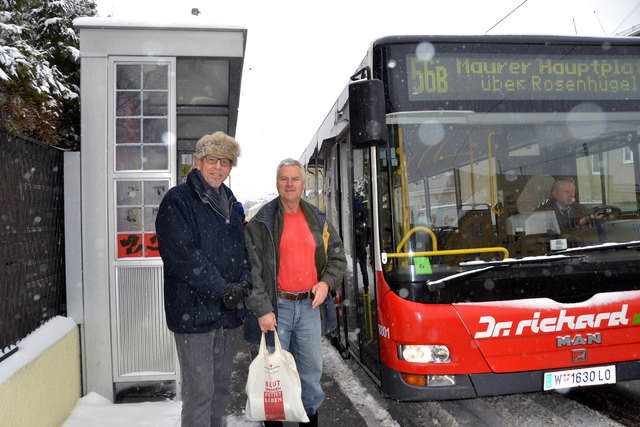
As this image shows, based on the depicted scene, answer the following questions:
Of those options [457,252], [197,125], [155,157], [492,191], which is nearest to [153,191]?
[155,157]

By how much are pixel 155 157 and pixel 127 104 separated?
550 millimetres

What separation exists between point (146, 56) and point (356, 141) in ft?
7.58

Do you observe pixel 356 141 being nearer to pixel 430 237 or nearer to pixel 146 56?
pixel 430 237

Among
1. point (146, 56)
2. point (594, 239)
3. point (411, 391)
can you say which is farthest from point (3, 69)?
point (594, 239)

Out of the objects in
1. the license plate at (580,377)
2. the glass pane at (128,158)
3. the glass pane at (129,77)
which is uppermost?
the glass pane at (129,77)

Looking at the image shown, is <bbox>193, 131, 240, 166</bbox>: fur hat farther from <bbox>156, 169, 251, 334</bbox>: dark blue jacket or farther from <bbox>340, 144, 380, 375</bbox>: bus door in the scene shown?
<bbox>340, 144, 380, 375</bbox>: bus door

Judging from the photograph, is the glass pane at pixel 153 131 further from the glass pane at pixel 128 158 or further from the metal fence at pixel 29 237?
the metal fence at pixel 29 237

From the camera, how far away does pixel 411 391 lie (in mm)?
3434

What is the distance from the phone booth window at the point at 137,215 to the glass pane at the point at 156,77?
2.99ft

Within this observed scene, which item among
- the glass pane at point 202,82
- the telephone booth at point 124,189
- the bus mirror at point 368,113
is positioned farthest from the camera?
the glass pane at point 202,82

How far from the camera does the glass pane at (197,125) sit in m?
8.07

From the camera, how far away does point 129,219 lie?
4438 millimetres

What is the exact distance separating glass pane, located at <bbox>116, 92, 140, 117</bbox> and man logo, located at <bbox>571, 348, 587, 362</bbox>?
4127 millimetres

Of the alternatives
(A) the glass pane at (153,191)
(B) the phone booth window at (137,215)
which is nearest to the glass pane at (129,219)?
(B) the phone booth window at (137,215)
